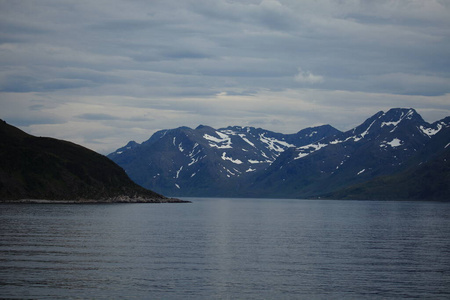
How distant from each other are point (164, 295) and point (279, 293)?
11.2m

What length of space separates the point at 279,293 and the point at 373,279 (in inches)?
554

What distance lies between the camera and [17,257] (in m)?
69.6

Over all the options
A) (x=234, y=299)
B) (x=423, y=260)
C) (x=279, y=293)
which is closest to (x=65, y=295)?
(x=234, y=299)

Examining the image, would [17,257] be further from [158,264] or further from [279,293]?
[279,293]

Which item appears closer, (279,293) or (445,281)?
(279,293)

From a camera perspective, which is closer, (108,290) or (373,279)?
(108,290)

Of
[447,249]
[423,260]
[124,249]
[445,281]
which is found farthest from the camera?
[447,249]

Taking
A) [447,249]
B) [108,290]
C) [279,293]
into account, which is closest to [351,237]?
[447,249]

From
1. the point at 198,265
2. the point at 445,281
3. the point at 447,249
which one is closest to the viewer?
the point at 445,281

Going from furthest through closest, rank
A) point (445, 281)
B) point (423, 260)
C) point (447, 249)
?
point (447, 249) → point (423, 260) → point (445, 281)

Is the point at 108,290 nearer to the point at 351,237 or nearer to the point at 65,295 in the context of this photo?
the point at 65,295

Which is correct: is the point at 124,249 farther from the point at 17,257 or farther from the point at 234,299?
the point at 234,299

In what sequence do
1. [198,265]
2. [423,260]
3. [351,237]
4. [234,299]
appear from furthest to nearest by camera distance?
1. [351,237]
2. [423,260]
3. [198,265]
4. [234,299]

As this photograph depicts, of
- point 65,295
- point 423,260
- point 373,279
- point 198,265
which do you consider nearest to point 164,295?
point 65,295
